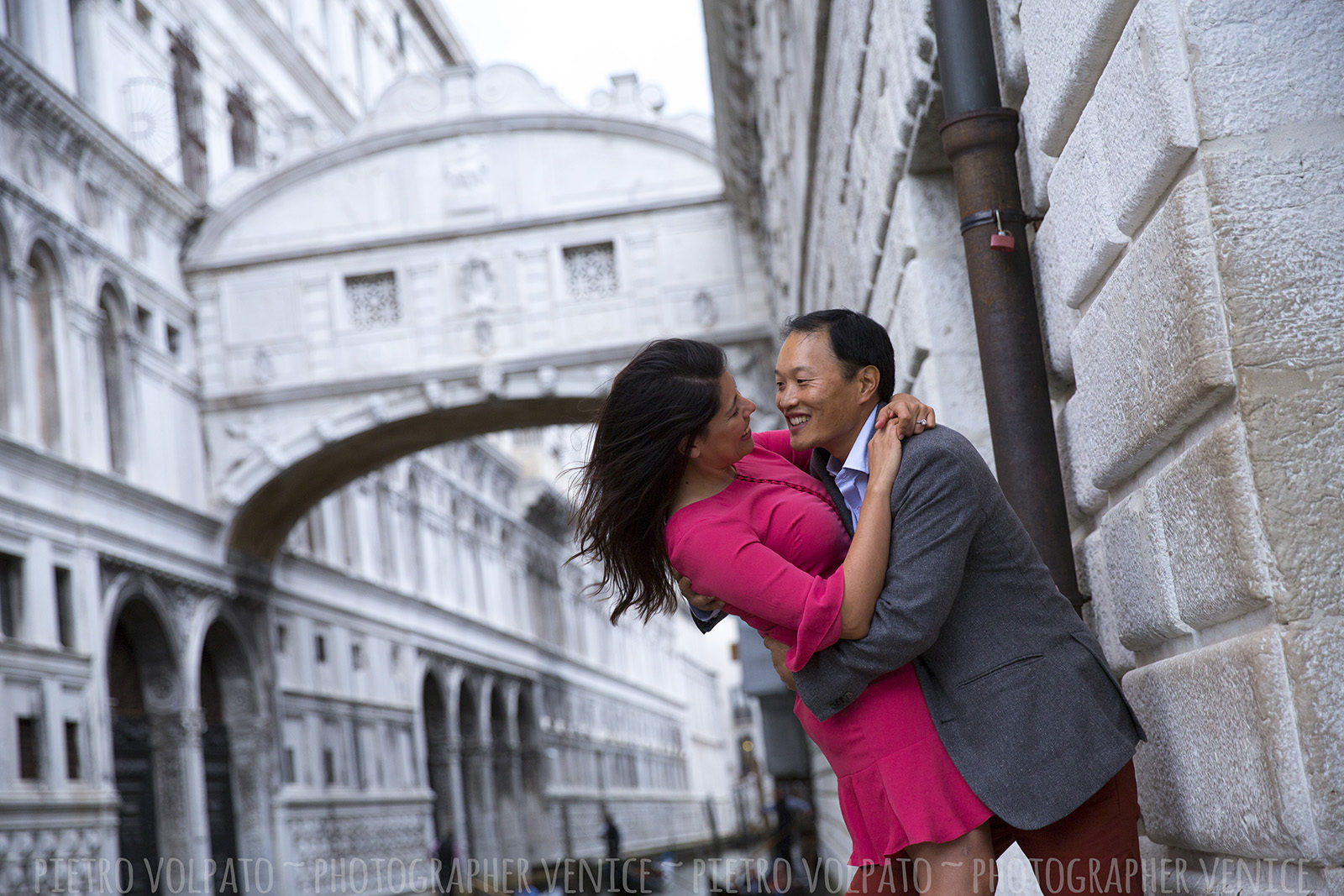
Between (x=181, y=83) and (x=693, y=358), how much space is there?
1893 cm

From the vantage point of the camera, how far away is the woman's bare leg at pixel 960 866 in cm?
221

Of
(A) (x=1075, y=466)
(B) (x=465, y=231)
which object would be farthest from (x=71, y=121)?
(A) (x=1075, y=466)

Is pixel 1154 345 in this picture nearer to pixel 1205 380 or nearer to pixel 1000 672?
pixel 1205 380

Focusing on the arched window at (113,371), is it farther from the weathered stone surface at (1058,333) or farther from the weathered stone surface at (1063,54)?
the weathered stone surface at (1063,54)

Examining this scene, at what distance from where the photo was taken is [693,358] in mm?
2473

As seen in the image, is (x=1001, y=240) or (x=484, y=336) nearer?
(x=1001, y=240)

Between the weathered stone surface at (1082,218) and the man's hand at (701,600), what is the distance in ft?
3.14

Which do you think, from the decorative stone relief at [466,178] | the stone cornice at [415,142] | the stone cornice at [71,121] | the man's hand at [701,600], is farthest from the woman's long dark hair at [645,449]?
the decorative stone relief at [466,178]

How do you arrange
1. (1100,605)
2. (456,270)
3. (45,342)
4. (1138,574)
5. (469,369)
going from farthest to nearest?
(456,270), (469,369), (45,342), (1100,605), (1138,574)

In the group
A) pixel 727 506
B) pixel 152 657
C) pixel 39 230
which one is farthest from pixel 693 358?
pixel 152 657

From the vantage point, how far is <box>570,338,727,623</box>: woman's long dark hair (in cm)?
244

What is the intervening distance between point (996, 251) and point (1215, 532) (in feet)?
4.13

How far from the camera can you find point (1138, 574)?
2.65 meters

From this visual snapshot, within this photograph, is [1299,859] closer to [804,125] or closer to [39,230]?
[804,125]
